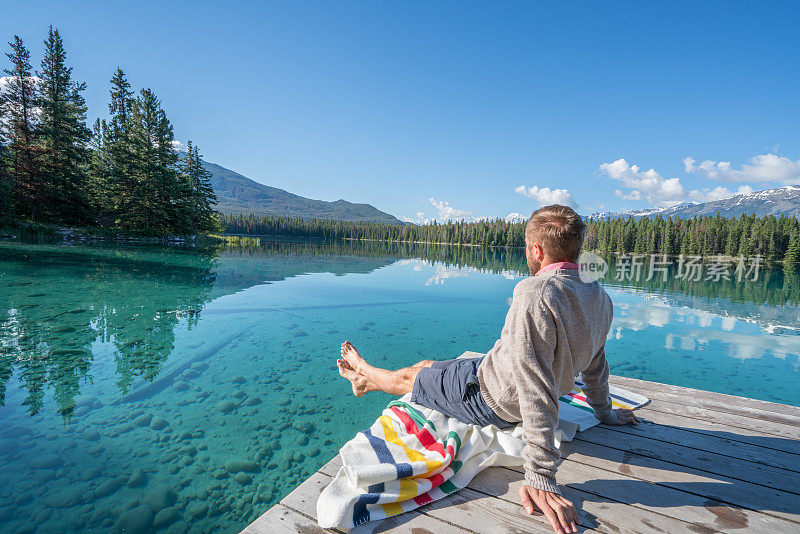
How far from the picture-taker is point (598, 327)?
2268 mm

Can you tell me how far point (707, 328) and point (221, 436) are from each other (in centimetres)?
1539

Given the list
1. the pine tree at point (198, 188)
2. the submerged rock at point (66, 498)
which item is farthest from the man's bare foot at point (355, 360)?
the pine tree at point (198, 188)

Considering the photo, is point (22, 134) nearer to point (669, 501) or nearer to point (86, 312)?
point (86, 312)

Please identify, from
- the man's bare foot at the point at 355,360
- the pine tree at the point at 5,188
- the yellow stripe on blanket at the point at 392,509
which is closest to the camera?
the yellow stripe on blanket at the point at 392,509

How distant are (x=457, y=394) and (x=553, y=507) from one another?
2.97ft

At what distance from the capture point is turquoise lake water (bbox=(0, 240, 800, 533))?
3293 mm

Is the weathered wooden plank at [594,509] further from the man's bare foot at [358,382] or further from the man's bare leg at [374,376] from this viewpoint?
the man's bare foot at [358,382]

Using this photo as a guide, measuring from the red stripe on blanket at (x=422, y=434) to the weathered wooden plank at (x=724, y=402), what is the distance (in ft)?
8.85

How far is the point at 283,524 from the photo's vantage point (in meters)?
1.78

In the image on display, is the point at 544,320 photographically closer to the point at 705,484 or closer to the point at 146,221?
the point at 705,484

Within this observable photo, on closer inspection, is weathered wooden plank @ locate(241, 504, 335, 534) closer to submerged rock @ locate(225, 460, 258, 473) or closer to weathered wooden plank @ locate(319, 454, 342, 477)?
weathered wooden plank @ locate(319, 454, 342, 477)

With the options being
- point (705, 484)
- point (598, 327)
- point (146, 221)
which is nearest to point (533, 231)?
point (598, 327)

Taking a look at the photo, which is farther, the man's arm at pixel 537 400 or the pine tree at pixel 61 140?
the pine tree at pixel 61 140

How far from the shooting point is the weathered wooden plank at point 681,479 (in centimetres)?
198
